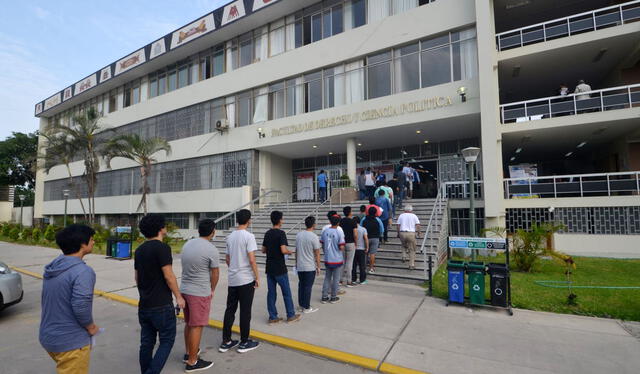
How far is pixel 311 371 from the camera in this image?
3.74 metres

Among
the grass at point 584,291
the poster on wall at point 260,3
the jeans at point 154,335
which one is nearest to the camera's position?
the jeans at point 154,335

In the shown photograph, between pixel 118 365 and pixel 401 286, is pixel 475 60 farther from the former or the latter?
pixel 118 365

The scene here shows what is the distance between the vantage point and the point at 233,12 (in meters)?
18.7

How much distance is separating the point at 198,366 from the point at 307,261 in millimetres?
2347

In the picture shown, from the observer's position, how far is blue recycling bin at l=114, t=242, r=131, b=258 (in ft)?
40.2

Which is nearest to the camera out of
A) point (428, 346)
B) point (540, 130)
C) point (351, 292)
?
point (428, 346)

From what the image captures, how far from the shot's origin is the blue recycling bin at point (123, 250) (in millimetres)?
12250

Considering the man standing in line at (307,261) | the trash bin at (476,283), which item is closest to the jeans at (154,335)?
the man standing in line at (307,261)

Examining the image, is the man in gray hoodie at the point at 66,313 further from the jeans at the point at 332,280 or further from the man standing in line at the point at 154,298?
the jeans at the point at 332,280

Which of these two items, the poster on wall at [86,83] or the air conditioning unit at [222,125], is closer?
the air conditioning unit at [222,125]

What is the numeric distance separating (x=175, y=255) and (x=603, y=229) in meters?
15.9

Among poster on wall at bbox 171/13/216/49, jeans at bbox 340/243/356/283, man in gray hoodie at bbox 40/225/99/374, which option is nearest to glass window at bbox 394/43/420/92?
jeans at bbox 340/243/356/283

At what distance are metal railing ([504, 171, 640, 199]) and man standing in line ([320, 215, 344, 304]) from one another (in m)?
8.69

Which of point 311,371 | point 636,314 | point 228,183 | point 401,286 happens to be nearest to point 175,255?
point 228,183
